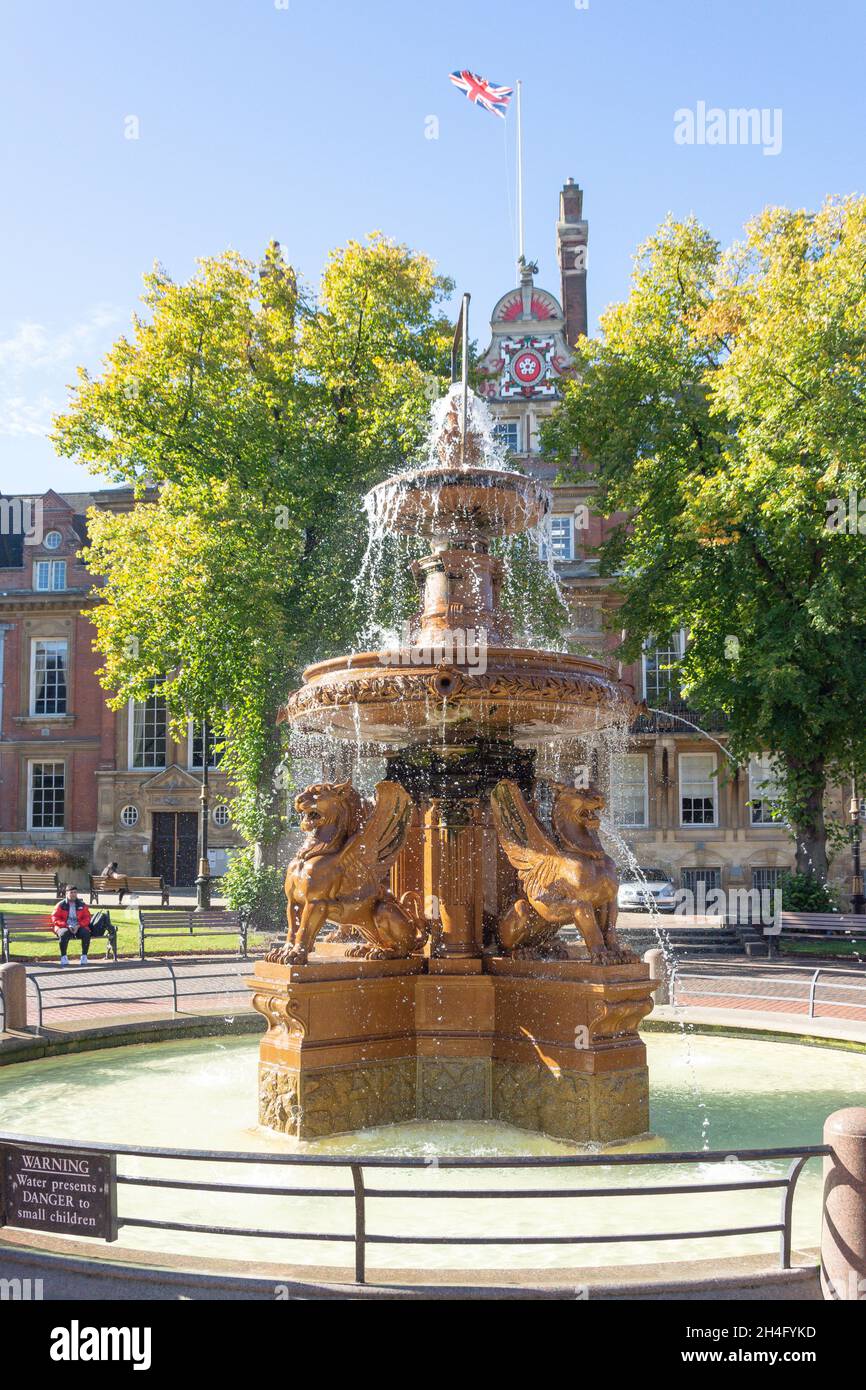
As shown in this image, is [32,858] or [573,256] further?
[573,256]

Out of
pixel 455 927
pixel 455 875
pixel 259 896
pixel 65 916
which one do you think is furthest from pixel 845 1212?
pixel 259 896

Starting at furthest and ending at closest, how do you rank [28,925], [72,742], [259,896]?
[72,742] → [28,925] → [259,896]

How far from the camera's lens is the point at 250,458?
26.7 metres

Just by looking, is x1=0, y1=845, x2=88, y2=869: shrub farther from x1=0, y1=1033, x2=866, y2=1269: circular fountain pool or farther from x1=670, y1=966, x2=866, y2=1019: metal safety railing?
x1=0, y1=1033, x2=866, y2=1269: circular fountain pool

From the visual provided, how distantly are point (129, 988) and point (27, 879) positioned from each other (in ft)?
85.2

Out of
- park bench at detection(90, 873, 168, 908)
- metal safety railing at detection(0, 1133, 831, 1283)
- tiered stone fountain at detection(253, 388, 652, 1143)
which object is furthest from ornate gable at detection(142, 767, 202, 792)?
metal safety railing at detection(0, 1133, 831, 1283)

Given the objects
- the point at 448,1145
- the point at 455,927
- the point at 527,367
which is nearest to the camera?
the point at 448,1145

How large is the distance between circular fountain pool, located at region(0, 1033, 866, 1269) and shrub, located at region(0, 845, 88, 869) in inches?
1240

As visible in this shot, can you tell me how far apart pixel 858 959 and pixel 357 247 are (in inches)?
749

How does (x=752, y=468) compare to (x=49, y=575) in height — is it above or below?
below

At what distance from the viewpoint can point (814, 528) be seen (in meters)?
23.1

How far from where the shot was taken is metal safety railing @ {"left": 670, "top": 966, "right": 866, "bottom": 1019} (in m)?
15.0

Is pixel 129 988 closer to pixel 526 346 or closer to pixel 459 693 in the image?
pixel 459 693
